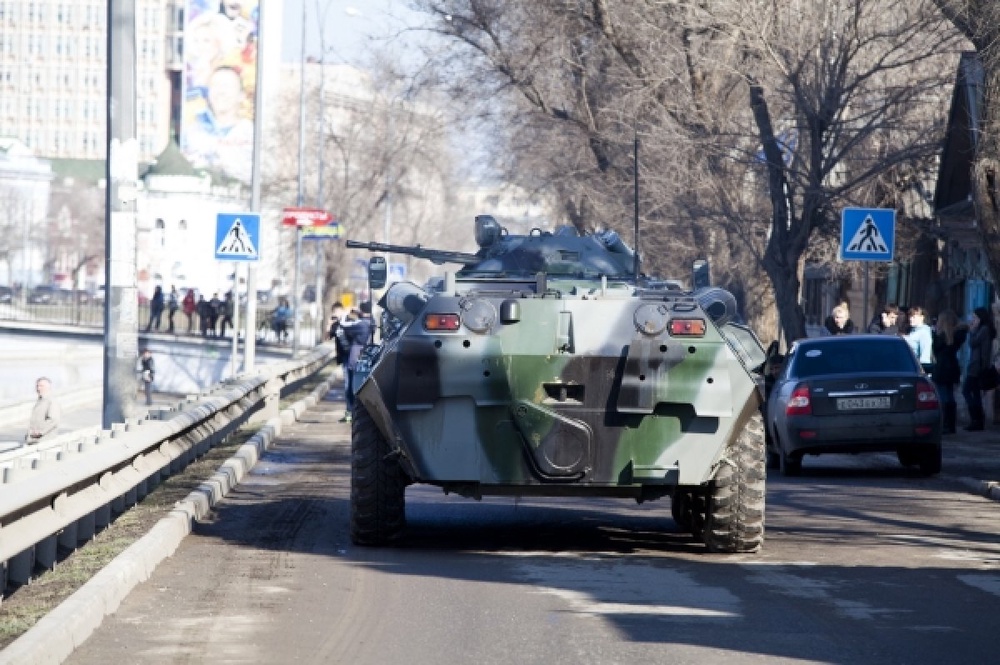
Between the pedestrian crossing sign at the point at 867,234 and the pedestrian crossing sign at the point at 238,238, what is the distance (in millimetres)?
9393

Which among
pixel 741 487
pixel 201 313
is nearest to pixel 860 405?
pixel 741 487

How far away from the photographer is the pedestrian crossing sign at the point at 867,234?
22562 millimetres

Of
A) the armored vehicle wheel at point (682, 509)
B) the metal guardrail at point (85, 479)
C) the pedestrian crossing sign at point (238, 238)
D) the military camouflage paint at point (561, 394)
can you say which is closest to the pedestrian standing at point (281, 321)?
the pedestrian crossing sign at point (238, 238)

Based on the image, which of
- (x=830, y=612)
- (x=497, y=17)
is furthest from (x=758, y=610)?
(x=497, y=17)

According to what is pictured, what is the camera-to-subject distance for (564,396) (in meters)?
11.6

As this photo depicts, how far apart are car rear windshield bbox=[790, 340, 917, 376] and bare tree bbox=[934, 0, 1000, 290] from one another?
59.5 inches

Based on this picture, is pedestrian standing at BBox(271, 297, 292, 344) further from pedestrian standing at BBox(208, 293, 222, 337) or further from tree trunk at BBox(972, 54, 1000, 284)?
tree trunk at BBox(972, 54, 1000, 284)

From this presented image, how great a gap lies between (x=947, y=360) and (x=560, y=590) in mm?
14933

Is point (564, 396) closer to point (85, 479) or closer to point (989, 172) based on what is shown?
point (85, 479)

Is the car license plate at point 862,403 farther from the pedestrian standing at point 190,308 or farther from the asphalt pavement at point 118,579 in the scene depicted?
the pedestrian standing at point 190,308

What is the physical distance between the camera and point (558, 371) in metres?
11.5

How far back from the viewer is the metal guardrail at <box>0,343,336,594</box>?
9031 millimetres

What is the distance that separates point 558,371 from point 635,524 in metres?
3.26

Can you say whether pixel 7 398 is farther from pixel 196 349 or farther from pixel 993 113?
pixel 993 113
